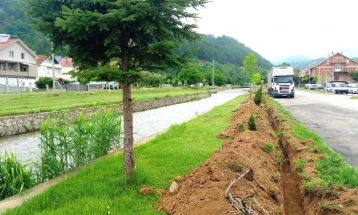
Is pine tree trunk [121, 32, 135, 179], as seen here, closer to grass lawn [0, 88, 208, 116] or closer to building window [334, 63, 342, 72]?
grass lawn [0, 88, 208, 116]

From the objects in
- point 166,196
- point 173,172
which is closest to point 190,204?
point 166,196

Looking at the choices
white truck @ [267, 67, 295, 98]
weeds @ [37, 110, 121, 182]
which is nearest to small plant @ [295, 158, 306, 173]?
weeds @ [37, 110, 121, 182]

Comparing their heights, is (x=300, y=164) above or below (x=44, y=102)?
below

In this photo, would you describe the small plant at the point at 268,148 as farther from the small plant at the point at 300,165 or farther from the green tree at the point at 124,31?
the green tree at the point at 124,31

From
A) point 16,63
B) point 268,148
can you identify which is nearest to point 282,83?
point 268,148

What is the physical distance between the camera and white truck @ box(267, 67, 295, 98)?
3950cm

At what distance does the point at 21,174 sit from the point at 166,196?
9.87ft

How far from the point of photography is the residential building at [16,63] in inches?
2110

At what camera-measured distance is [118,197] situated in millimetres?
5355

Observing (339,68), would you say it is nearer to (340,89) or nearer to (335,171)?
(340,89)

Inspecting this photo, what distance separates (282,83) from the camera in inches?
1572

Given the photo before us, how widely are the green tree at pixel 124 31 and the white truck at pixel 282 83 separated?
3537cm

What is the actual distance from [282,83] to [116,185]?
36353mm

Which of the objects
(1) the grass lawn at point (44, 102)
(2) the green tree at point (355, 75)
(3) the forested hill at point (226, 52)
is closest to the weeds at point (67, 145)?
(1) the grass lawn at point (44, 102)
